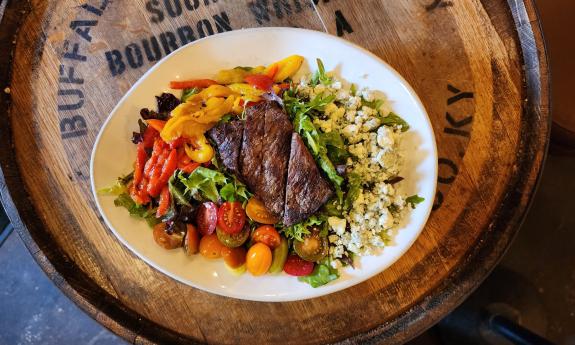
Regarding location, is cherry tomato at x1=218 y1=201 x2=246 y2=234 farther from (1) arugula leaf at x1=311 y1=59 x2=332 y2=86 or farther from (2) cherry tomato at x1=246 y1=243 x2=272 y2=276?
(1) arugula leaf at x1=311 y1=59 x2=332 y2=86

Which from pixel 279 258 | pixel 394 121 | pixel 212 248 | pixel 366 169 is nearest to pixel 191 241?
pixel 212 248

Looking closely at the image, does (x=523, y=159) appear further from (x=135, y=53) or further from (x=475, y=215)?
(x=135, y=53)

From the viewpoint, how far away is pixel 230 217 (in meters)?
2.67

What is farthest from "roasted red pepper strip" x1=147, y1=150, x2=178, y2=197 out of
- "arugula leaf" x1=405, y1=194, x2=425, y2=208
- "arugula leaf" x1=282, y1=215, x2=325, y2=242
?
"arugula leaf" x1=405, y1=194, x2=425, y2=208

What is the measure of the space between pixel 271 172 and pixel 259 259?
1.68 ft

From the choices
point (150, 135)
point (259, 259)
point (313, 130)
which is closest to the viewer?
point (313, 130)

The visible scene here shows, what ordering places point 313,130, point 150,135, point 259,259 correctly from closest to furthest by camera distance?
point 313,130
point 259,259
point 150,135

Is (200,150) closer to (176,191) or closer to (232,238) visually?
(176,191)

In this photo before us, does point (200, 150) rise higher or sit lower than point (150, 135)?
lower

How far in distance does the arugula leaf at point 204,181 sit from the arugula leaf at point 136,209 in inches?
11.6

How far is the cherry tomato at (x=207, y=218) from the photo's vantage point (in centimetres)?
271

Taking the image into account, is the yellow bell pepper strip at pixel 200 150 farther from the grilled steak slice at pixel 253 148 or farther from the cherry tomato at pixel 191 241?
the cherry tomato at pixel 191 241

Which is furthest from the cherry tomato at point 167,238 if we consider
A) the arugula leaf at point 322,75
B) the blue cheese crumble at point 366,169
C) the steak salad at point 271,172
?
the arugula leaf at point 322,75

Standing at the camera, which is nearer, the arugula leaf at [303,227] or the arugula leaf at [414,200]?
the arugula leaf at [414,200]
